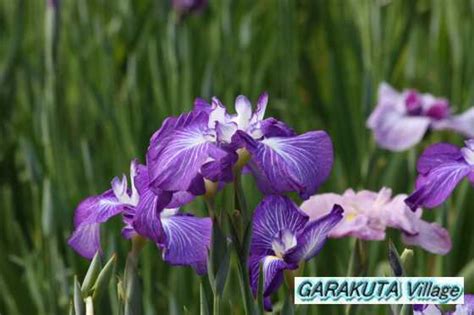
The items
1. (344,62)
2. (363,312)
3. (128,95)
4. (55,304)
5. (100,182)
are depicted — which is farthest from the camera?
(344,62)

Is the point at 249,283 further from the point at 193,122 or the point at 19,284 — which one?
the point at 19,284

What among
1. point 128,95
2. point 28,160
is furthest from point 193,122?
point 128,95

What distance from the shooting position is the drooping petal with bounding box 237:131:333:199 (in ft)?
2.14

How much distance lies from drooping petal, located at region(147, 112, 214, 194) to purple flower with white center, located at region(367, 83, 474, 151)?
838 millimetres

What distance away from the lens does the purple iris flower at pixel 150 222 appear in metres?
0.67

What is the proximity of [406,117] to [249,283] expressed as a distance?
962 mm

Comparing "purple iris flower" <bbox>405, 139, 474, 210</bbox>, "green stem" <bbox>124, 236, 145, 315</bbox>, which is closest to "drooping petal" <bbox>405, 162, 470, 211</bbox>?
"purple iris flower" <bbox>405, 139, 474, 210</bbox>

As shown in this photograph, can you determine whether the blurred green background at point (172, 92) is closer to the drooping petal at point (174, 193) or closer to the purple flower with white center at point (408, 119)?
the purple flower with white center at point (408, 119)

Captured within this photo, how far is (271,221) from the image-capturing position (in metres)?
0.72

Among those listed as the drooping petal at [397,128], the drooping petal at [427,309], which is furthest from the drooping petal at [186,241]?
the drooping petal at [397,128]

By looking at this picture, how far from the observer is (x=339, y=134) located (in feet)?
6.03

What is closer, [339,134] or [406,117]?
[406,117]

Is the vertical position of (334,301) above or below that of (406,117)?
below

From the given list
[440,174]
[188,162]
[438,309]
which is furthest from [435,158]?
[188,162]
